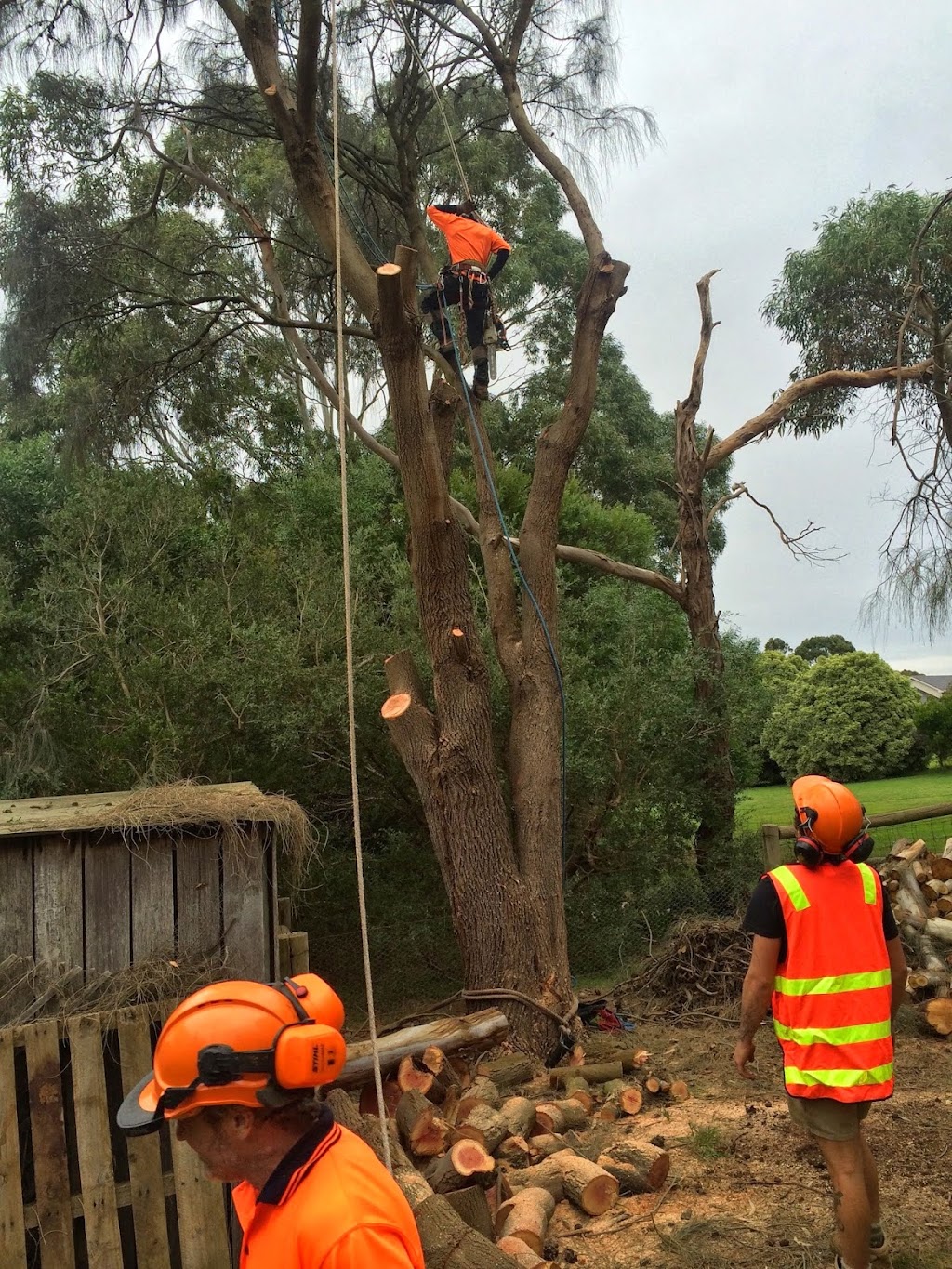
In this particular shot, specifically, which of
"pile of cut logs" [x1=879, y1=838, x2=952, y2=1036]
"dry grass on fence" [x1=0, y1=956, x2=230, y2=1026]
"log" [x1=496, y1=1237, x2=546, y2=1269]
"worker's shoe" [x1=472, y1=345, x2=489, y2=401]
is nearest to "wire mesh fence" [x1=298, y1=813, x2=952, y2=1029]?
"pile of cut logs" [x1=879, y1=838, x2=952, y2=1036]

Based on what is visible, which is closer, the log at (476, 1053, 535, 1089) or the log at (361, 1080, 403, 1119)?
the log at (361, 1080, 403, 1119)

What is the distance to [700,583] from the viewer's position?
10875mm

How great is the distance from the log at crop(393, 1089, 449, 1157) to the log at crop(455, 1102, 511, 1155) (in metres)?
0.09

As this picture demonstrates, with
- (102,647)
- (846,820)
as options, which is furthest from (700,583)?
(846,820)

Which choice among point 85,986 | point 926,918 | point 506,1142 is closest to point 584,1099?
point 506,1142

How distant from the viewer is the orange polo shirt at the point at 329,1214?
53.7 inches

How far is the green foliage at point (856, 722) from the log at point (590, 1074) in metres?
21.0

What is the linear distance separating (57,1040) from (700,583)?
27.5ft

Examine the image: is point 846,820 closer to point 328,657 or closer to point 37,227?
point 328,657

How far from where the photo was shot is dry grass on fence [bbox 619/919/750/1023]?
26.2 ft

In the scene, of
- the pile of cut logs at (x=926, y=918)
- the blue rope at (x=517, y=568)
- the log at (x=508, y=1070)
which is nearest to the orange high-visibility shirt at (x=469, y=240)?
the blue rope at (x=517, y=568)

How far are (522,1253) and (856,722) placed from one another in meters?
24.2

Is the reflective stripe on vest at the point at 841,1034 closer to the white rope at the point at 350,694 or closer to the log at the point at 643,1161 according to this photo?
the white rope at the point at 350,694

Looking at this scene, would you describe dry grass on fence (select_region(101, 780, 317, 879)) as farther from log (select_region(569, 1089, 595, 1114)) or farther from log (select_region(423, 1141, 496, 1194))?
log (select_region(569, 1089, 595, 1114))
